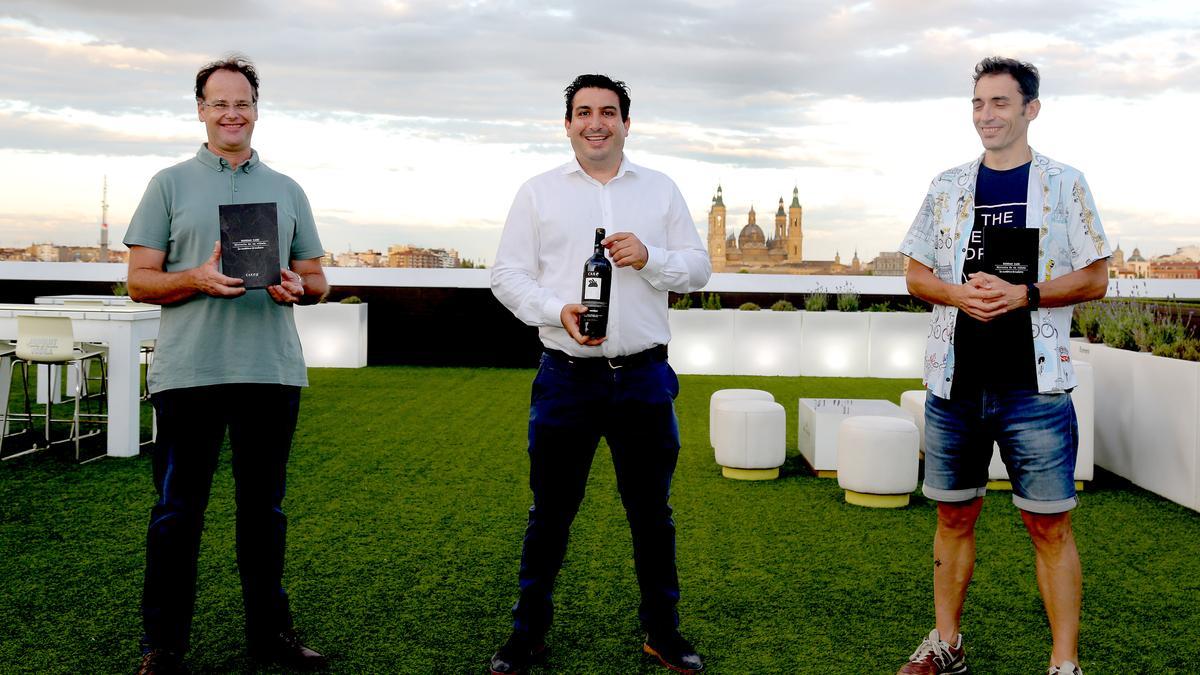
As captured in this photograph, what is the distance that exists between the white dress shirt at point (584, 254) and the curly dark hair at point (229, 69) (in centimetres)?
79

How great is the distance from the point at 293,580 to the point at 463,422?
422 centimetres

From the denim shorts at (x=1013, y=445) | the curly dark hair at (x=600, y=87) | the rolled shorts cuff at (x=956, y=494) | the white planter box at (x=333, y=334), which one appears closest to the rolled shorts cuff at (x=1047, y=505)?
the denim shorts at (x=1013, y=445)

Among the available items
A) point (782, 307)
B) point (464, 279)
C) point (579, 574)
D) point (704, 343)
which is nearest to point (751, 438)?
point (579, 574)

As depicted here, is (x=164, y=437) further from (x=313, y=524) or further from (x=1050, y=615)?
(x=1050, y=615)

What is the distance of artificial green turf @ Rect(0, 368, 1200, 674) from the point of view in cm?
310

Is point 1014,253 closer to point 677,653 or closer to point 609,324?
point 609,324


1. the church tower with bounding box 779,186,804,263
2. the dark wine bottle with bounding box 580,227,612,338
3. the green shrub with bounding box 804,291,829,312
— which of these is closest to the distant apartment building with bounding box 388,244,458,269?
the green shrub with bounding box 804,291,829,312

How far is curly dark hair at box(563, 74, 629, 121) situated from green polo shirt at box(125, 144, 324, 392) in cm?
86

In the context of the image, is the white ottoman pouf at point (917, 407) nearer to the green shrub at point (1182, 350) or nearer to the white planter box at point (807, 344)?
the green shrub at point (1182, 350)

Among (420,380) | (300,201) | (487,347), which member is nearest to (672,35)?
(487,347)

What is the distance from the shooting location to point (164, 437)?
266cm

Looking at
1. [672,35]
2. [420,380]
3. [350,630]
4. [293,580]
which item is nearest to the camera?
[350,630]

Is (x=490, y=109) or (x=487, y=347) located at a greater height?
(x=490, y=109)

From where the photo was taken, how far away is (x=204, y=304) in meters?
2.67
